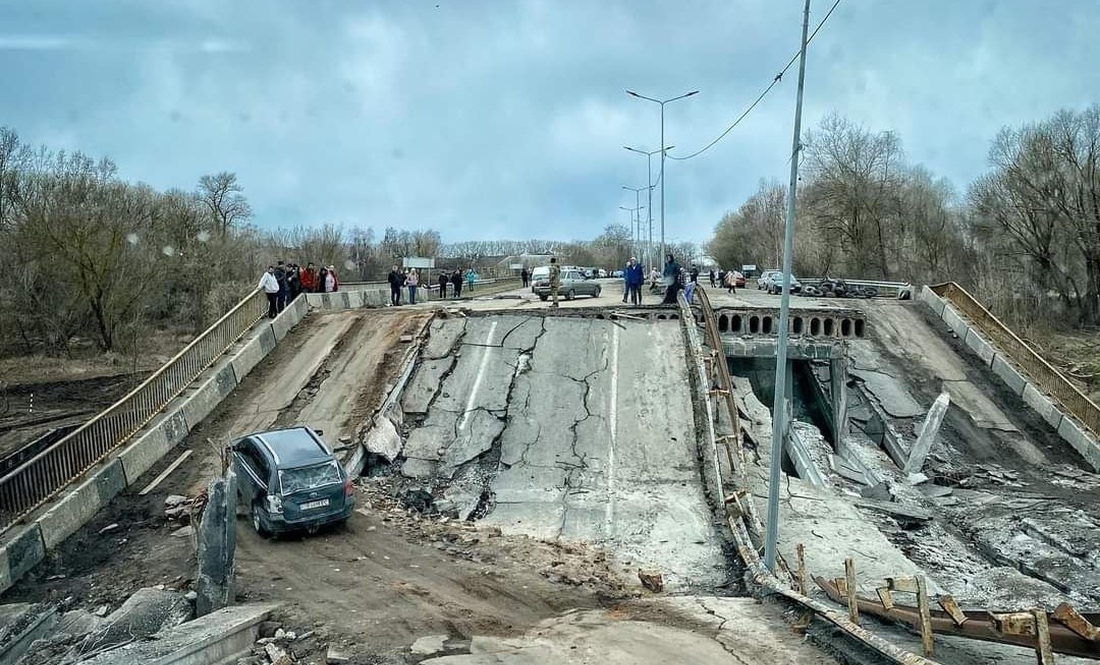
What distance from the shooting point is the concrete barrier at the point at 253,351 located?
69.5 ft

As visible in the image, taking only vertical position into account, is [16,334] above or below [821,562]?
above

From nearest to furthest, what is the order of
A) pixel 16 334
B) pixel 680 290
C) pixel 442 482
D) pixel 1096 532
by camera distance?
1. pixel 1096 532
2. pixel 442 482
3. pixel 680 290
4. pixel 16 334

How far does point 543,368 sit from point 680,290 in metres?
6.11

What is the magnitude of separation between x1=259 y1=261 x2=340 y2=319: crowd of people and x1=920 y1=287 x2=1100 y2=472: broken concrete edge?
21.9 m

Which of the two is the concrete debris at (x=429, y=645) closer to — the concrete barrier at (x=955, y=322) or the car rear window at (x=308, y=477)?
the car rear window at (x=308, y=477)

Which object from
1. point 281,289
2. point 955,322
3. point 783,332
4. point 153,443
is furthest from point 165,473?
point 955,322

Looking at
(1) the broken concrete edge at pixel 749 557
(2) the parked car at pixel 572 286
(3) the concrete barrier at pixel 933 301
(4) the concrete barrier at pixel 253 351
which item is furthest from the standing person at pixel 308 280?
(3) the concrete barrier at pixel 933 301

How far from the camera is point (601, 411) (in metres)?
19.3

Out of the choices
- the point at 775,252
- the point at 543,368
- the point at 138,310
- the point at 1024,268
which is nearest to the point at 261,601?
the point at 543,368

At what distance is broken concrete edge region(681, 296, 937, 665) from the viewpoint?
305 inches

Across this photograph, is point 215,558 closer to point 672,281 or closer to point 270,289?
point 270,289

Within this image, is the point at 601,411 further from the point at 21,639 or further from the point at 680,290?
the point at 21,639

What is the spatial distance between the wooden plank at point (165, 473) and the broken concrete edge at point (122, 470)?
0.35 metres

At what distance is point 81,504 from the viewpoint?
14.6 m
